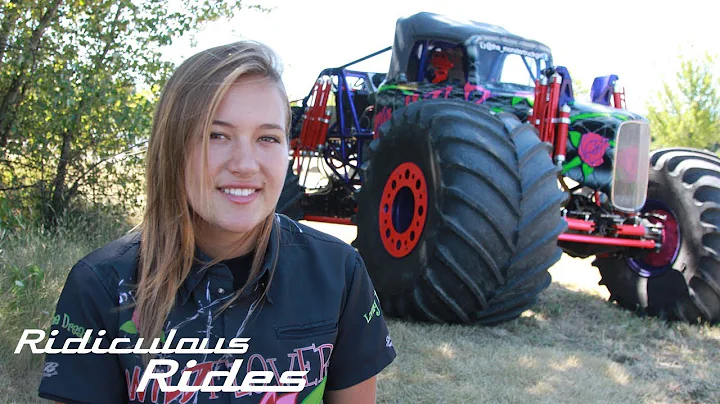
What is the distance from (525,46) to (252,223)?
4.88 meters

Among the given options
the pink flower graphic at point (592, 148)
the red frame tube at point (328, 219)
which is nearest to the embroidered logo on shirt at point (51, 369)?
the pink flower graphic at point (592, 148)

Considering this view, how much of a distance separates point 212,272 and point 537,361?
2.89m

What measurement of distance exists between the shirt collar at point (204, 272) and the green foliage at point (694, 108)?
75.0ft

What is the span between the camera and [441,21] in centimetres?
578

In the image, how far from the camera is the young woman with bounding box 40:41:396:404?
4.30ft

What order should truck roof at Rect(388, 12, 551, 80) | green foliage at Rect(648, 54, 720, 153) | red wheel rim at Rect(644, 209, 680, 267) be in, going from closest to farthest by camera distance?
red wheel rim at Rect(644, 209, 680, 267)
truck roof at Rect(388, 12, 551, 80)
green foliage at Rect(648, 54, 720, 153)

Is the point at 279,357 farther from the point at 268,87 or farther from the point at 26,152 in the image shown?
the point at 26,152

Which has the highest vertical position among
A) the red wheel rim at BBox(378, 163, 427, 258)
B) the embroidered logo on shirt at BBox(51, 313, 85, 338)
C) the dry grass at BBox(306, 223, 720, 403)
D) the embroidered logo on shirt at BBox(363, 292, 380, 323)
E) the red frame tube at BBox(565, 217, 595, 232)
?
the embroidered logo on shirt at BBox(51, 313, 85, 338)

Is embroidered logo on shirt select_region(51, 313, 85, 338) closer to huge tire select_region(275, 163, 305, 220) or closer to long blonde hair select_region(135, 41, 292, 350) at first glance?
long blonde hair select_region(135, 41, 292, 350)

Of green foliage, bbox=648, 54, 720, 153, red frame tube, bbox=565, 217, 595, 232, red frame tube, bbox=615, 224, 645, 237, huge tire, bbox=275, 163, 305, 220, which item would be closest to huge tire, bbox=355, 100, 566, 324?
red frame tube, bbox=565, 217, 595, 232

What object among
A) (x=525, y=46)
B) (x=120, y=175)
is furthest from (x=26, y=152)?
(x=525, y=46)

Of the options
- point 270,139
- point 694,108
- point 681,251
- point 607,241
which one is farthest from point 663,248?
point 694,108

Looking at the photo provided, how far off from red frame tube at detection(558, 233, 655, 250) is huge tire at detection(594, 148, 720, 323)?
232 millimetres

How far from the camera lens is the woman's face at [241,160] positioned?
1382 millimetres
